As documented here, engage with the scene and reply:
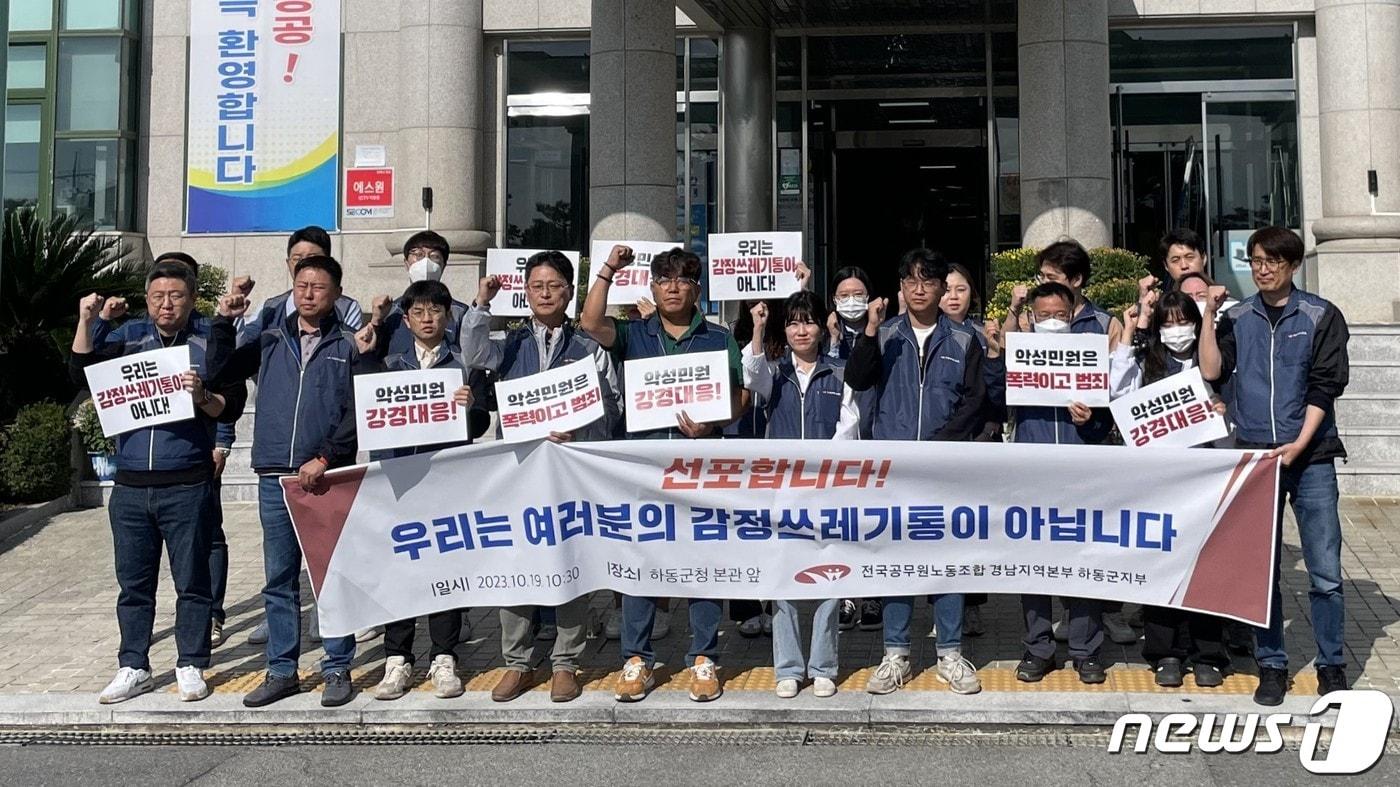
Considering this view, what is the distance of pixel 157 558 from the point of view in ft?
23.2

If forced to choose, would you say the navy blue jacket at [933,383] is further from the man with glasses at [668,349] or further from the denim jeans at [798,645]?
the denim jeans at [798,645]

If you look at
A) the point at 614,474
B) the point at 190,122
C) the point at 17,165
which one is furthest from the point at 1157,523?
the point at 17,165

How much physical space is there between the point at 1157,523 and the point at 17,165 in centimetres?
1836

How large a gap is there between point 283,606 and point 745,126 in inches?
531

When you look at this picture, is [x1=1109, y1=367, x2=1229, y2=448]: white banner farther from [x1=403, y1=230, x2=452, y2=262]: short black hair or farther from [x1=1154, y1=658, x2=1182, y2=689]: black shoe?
[x1=403, y1=230, x2=452, y2=262]: short black hair

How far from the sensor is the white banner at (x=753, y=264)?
30.2 ft

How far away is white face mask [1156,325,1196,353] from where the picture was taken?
675 centimetres

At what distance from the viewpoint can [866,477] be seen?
6727mm

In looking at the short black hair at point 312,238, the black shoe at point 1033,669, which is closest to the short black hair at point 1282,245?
the black shoe at point 1033,669

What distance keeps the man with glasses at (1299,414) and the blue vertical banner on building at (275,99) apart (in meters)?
15.3

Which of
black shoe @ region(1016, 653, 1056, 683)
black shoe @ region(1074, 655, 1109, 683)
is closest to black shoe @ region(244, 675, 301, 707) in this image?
black shoe @ region(1016, 653, 1056, 683)

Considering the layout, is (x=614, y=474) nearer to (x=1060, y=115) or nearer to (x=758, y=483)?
(x=758, y=483)

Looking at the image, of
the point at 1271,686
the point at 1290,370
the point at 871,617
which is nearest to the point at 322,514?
the point at 871,617
